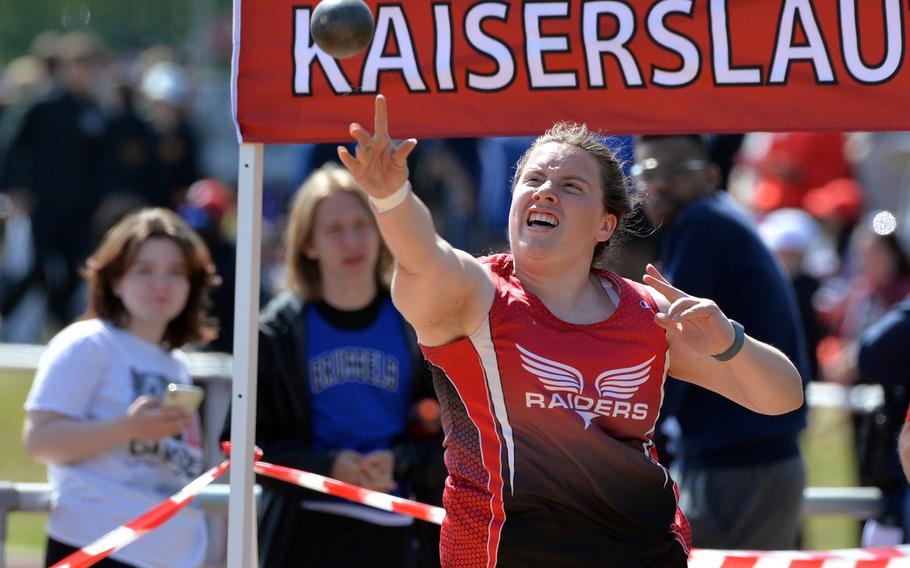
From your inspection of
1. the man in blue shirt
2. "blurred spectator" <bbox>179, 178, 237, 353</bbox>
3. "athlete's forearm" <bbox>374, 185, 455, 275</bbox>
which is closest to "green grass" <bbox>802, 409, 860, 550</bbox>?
the man in blue shirt

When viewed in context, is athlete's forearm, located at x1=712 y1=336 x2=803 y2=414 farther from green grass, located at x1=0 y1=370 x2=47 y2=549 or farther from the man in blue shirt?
green grass, located at x1=0 y1=370 x2=47 y2=549

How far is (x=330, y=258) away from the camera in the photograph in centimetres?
564

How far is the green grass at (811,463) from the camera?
28.3 feet

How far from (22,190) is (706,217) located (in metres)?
9.38

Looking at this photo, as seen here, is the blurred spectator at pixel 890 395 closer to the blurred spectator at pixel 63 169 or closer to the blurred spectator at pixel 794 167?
the blurred spectator at pixel 794 167

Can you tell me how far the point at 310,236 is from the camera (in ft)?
18.9

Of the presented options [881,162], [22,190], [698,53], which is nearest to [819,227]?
[881,162]

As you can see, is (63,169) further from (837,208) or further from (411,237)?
(411,237)

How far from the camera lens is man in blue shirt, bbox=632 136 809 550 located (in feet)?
19.0

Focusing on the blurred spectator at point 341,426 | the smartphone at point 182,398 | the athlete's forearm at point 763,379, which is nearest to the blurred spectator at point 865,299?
the blurred spectator at point 341,426

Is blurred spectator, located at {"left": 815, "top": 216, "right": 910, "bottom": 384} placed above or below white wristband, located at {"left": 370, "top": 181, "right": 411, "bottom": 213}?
below

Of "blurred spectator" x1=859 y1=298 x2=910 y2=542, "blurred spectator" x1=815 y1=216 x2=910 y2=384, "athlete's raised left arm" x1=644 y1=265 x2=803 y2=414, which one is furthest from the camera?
"blurred spectator" x1=815 y1=216 x2=910 y2=384

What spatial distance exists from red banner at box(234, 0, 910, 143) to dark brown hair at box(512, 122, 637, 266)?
0.26 m

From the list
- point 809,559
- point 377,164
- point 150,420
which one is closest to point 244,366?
point 150,420
